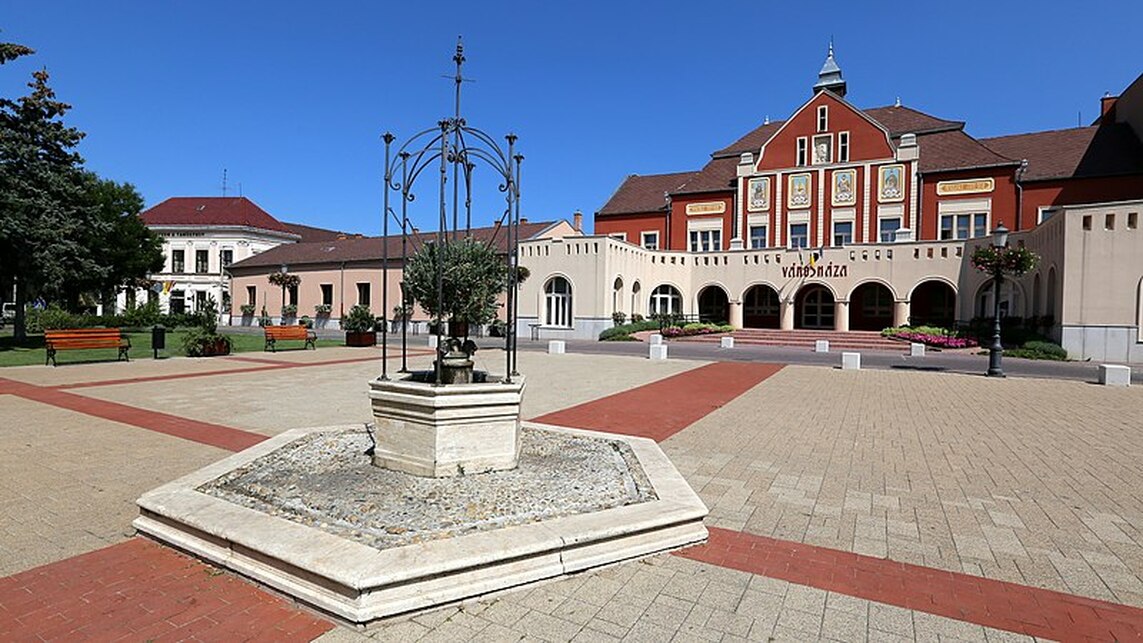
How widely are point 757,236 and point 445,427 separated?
38281mm

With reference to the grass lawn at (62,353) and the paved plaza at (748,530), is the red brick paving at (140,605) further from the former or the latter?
the grass lawn at (62,353)

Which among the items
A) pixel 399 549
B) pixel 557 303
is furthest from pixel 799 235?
pixel 399 549

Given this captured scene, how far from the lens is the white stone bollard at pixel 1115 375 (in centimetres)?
1490

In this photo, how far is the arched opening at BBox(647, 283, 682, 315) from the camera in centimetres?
3781

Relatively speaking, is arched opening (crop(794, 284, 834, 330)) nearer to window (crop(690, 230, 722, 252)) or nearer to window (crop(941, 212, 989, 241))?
window (crop(690, 230, 722, 252))

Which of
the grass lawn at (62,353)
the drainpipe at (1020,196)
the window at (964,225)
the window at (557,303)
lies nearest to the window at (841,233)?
the window at (964,225)

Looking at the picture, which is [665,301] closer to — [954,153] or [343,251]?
[954,153]

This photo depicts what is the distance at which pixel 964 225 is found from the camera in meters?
35.3

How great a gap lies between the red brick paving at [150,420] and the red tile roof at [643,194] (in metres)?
38.3

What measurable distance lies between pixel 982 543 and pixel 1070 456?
4.34 m

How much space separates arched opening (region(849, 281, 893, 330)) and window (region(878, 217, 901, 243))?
10.8ft

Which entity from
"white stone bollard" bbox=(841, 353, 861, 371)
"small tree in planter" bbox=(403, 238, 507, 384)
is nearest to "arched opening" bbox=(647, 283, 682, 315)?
"white stone bollard" bbox=(841, 353, 861, 371)

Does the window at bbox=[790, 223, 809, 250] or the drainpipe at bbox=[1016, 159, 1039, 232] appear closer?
the drainpipe at bbox=[1016, 159, 1039, 232]

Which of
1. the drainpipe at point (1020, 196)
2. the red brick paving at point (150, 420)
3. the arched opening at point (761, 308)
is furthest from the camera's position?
the arched opening at point (761, 308)
